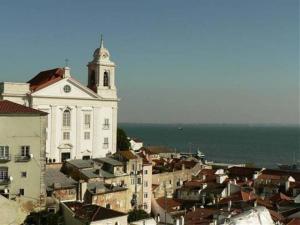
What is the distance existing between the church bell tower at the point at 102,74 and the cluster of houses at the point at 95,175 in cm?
→ 10

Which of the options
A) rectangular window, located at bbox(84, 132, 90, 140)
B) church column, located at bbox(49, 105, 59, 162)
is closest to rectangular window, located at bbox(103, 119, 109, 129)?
rectangular window, located at bbox(84, 132, 90, 140)

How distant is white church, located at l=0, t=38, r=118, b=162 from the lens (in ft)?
145

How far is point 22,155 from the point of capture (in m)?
29.4

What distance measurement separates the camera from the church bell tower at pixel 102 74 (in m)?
49.3

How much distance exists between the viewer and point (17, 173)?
95.8 feet

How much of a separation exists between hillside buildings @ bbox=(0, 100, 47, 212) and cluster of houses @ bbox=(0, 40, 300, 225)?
0.06 m

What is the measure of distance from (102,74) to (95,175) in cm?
1504

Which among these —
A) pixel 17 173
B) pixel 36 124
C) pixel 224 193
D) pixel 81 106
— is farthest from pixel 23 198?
pixel 224 193

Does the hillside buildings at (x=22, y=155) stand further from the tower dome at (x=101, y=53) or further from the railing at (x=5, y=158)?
the tower dome at (x=101, y=53)

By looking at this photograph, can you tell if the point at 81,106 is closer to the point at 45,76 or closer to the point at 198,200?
the point at 45,76

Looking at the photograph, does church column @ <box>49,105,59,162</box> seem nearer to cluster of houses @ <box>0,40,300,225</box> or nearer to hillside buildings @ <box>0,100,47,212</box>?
cluster of houses @ <box>0,40,300,225</box>

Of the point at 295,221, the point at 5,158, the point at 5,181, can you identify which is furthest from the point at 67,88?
the point at 295,221

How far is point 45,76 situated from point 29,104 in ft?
19.9

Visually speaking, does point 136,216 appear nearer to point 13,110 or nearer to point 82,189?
point 82,189
